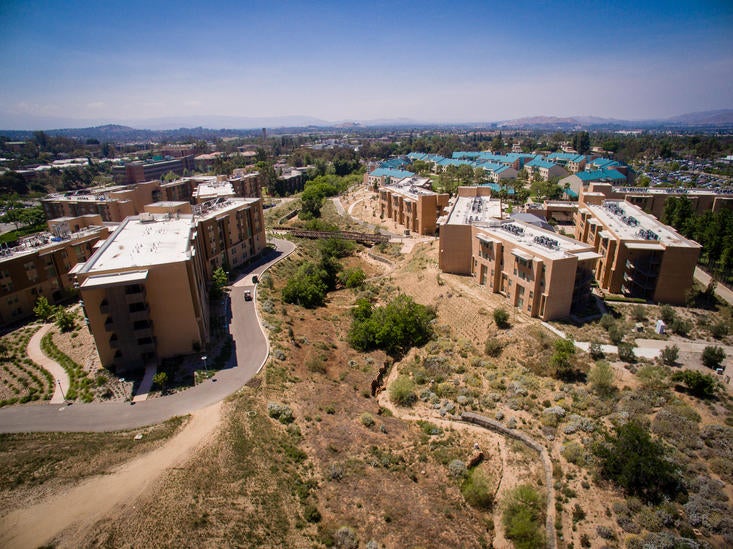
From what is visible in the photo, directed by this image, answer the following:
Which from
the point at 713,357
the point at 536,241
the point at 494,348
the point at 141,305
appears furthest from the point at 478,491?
the point at 141,305

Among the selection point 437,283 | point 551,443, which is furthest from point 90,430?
point 437,283

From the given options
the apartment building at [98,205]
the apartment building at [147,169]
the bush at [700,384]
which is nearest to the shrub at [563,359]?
the bush at [700,384]

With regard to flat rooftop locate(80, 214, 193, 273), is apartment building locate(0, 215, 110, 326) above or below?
below

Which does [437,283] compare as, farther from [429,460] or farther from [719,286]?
[719,286]

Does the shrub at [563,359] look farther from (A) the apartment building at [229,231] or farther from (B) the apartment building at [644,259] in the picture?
(A) the apartment building at [229,231]

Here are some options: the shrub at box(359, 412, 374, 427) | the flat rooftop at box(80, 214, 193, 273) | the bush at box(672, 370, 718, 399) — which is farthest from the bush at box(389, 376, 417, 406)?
the flat rooftop at box(80, 214, 193, 273)

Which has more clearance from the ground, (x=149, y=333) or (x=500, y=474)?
(x=149, y=333)

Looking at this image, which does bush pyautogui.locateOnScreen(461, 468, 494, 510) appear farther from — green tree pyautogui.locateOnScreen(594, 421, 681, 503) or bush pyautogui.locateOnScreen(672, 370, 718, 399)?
bush pyautogui.locateOnScreen(672, 370, 718, 399)
